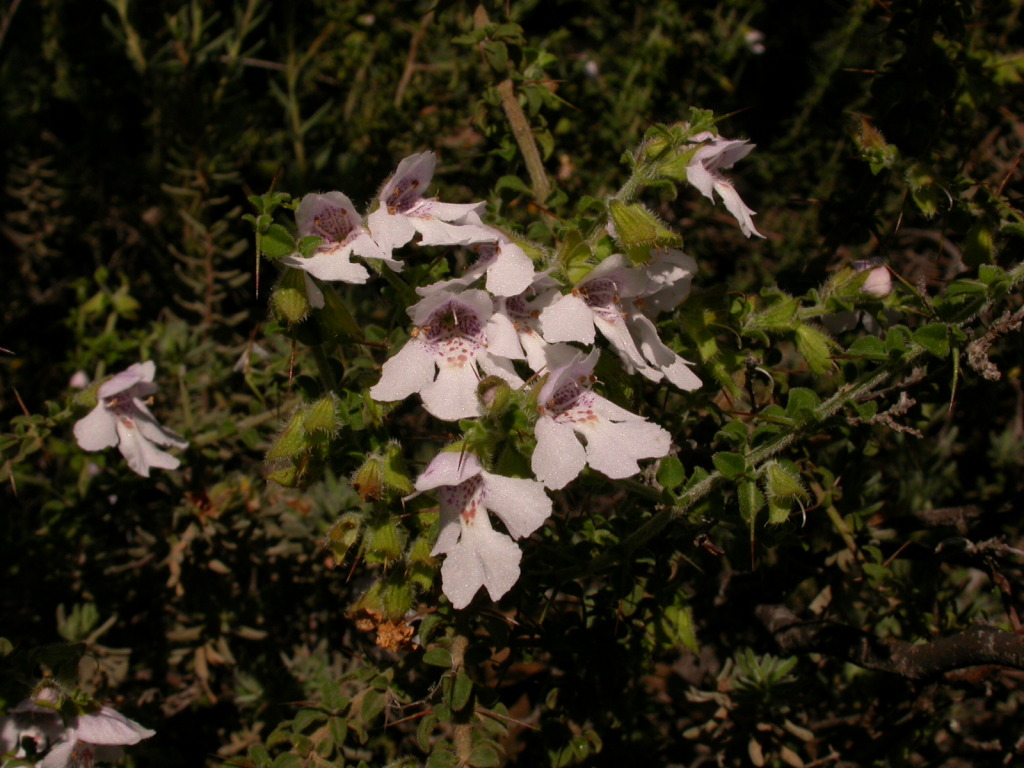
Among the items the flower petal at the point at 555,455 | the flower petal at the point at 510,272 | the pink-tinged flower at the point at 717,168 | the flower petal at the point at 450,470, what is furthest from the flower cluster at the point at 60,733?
the pink-tinged flower at the point at 717,168

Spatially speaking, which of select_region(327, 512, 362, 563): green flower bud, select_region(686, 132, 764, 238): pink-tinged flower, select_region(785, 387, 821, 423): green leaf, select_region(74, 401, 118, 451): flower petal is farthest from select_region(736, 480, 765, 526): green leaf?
select_region(74, 401, 118, 451): flower petal

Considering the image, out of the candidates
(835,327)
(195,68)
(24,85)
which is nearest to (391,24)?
(195,68)

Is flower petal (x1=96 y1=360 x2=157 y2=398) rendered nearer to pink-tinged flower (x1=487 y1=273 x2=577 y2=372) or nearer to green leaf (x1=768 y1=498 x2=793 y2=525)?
pink-tinged flower (x1=487 y1=273 x2=577 y2=372)

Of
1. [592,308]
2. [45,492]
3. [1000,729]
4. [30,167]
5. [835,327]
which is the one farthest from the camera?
[30,167]

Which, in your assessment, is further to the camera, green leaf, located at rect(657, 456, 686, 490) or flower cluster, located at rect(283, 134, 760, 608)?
green leaf, located at rect(657, 456, 686, 490)

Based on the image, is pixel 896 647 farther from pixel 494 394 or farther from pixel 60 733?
pixel 60 733

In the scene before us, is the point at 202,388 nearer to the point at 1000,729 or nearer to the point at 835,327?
the point at 835,327

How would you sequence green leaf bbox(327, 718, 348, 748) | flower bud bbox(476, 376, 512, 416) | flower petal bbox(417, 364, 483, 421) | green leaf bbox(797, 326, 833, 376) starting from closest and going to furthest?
flower bud bbox(476, 376, 512, 416)
flower petal bbox(417, 364, 483, 421)
green leaf bbox(797, 326, 833, 376)
green leaf bbox(327, 718, 348, 748)
